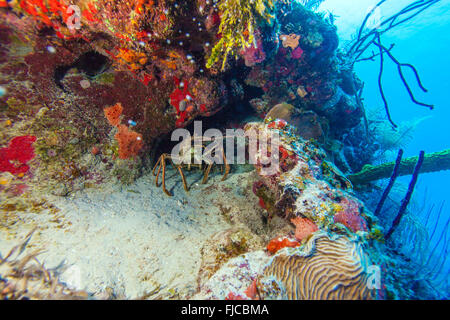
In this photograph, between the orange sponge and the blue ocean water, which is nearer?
the orange sponge

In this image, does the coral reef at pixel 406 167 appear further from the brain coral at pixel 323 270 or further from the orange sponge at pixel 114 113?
the orange sponge at pixel 114 113

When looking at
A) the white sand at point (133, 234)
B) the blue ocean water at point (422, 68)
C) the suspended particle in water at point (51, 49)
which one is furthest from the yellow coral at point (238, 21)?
the blue ocean water at point (422, 68)

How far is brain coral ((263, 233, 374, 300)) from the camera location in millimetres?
1497

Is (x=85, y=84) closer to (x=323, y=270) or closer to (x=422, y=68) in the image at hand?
(x=323, y=270)

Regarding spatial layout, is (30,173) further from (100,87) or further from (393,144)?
(393,144)

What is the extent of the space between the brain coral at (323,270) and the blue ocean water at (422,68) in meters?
32.6

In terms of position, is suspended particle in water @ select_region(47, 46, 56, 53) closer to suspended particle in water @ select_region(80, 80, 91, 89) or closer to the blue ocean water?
suspended particle in water @ select_region(80, 80, 91, 89)

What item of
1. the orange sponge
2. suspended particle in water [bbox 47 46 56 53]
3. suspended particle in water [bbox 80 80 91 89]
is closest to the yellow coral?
the orange sponge

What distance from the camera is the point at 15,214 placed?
247 cm

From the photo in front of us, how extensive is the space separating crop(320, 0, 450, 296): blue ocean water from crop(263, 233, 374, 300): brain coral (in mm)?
32558

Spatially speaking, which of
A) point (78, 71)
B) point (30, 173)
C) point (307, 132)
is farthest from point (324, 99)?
point (30, 173)

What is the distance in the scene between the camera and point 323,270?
1603 millimetres

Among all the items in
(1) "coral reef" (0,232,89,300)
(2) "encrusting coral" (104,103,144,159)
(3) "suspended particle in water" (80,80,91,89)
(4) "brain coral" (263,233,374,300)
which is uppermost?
(3) "suspended particle in water" (80,80,91,89)
